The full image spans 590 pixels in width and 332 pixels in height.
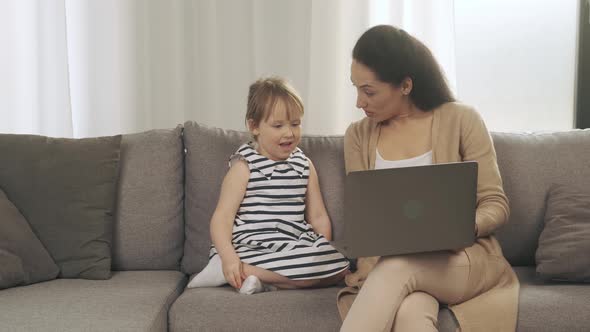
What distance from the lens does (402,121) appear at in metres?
2.26

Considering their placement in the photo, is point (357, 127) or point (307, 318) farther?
point (357, 127)

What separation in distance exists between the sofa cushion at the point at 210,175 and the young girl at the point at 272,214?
0.07 meters

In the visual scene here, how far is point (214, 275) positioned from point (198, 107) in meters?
1.02

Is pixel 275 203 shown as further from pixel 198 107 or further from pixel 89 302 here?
pixel 198 107

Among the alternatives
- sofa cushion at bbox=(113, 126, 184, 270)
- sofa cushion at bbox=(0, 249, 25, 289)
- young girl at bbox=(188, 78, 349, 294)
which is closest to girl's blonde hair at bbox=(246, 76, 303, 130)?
young girl at bbox=(188, 78, 349, 294)

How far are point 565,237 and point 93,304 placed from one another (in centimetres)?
132

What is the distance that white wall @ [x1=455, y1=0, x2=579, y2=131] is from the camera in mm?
3092

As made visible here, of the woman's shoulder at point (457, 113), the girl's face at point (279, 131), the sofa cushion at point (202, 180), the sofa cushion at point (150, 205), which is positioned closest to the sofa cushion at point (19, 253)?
the sofa cushion at point (150, 205)

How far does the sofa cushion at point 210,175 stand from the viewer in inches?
93.7

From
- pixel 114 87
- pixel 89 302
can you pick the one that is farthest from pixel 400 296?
pixel 114 87

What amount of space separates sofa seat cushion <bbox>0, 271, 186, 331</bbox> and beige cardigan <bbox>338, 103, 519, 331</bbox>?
1.65ft

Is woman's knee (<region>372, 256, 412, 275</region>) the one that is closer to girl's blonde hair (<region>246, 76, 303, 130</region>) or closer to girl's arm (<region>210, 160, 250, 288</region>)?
girl's arm (<region>210, 160, 250, 288</region>)

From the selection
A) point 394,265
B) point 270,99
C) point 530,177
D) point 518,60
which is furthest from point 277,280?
point 518,60

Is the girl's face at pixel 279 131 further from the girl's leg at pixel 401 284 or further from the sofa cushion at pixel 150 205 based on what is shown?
the girl's leg at pixel 401 284
